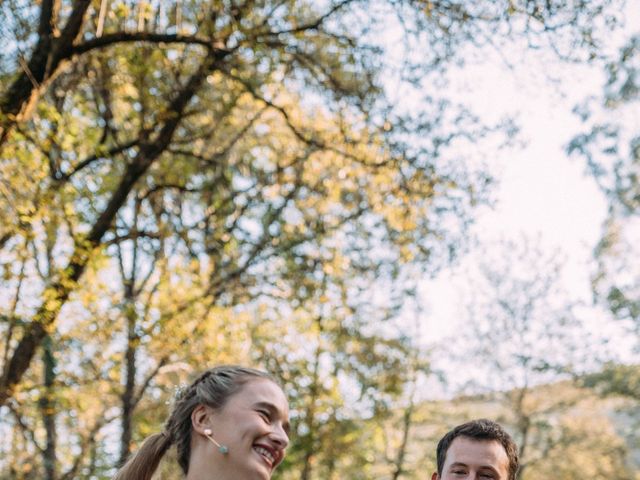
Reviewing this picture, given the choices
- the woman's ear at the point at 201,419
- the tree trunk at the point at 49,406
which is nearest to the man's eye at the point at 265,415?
the woman's ear at the point at 201,419

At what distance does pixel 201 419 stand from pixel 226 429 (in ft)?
0.73

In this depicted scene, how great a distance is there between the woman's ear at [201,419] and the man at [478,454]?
141 centimetres

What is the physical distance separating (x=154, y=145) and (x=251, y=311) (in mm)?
8661

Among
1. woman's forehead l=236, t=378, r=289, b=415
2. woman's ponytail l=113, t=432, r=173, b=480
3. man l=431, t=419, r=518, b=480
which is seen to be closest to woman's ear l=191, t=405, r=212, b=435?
woman's forehead l=236, t=378, r=289, b=415

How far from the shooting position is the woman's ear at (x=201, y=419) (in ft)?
13.4

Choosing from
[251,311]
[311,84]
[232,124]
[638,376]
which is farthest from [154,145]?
[638,376]

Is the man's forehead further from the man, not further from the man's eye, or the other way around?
the man's eye

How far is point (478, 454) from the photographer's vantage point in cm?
466

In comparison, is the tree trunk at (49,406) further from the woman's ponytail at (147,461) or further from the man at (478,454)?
the man at (478,454)

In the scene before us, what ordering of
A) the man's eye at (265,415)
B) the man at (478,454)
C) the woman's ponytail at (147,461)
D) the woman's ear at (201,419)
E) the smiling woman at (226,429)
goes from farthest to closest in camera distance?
the man at (478,454) → the woman's ponytail at (147,461) → the woman's ear at (201,419) → the man's eye at (265,415) → the smiling woman at (226,429)

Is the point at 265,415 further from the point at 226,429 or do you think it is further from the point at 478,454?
the point at 478,454

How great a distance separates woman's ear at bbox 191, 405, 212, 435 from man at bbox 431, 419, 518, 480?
1.41 m

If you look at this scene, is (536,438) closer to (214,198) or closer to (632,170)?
(632,170)

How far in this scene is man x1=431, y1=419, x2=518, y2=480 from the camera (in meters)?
4.62
